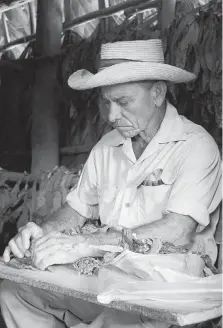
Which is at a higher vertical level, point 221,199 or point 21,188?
point 221,199

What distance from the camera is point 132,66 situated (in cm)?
259

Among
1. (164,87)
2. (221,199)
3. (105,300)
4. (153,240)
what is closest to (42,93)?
(164,87)

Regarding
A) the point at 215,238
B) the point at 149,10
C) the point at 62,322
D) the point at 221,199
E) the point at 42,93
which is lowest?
the point at 62,322

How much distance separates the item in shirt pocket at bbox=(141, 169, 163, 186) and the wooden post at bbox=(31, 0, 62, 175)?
2060 millimetres

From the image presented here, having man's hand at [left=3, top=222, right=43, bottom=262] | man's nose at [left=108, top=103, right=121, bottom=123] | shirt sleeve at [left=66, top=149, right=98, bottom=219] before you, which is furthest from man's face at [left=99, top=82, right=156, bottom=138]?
man's hand at [left=3, top=222, right=43, bottom=262]

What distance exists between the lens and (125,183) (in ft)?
9.02

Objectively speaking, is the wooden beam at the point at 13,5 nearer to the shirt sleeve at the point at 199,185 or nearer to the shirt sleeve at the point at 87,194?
the shirt sleeve at the point at 87,194

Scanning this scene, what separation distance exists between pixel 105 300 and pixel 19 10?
364cm

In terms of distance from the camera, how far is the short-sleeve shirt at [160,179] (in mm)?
2434

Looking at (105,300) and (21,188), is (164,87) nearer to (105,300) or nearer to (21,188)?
(105,300)

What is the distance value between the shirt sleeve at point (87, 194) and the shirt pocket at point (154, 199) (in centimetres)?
36

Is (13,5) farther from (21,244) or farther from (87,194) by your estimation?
(21,244)

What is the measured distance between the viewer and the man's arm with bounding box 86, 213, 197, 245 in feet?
7.63

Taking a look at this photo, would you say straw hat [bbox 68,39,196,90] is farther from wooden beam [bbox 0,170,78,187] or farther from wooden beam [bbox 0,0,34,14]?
wooden beam [bbox 0,0,34,14]
